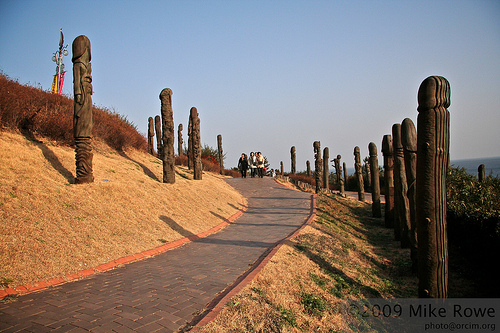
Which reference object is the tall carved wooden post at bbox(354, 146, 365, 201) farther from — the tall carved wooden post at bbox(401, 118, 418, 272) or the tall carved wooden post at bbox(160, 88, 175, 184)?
the tall carved wooden post at bbox(160, 88, 175, 184)

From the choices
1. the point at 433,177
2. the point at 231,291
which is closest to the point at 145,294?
the point at 231,291

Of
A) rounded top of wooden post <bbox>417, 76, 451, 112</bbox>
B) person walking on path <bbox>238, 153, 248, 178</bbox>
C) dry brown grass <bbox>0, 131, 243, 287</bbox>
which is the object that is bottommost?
dry brown grass <bbox>0, 131, 243, 287</bbox>

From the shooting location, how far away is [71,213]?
7.09 metres

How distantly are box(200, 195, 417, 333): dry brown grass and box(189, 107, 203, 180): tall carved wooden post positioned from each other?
7.36 metres

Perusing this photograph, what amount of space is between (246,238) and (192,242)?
57.2 inches

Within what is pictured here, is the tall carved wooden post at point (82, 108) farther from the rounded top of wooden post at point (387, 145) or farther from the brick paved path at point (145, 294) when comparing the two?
the rounded top of wooden post at point (387, 145)

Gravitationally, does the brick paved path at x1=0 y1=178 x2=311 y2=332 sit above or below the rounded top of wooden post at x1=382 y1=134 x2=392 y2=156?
below

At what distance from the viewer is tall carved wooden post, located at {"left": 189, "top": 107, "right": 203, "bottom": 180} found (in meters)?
16.6

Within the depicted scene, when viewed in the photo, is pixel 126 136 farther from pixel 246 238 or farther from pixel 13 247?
pixel 13 247

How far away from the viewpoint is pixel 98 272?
569 centimetres

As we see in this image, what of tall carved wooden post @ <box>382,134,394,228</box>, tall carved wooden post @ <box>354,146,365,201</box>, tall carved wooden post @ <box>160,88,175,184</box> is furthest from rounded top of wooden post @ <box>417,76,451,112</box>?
tall carved wooden post @ <box>354,146,365,201</box>

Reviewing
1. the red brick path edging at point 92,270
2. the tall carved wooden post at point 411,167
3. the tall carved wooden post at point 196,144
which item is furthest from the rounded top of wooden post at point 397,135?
the tall carved wooden post at point 196,144

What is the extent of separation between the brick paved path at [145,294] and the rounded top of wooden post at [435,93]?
3936 millimetres

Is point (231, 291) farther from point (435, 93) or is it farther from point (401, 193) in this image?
point (401, 193)
